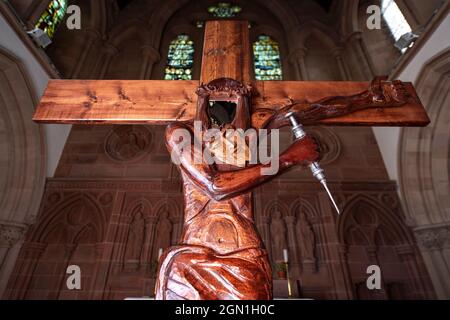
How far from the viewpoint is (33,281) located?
4539 mm

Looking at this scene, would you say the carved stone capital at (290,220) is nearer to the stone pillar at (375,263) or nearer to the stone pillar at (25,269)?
the stone pillar at (375,263)

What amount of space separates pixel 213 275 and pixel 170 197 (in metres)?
4.27

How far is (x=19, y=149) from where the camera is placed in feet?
16.4

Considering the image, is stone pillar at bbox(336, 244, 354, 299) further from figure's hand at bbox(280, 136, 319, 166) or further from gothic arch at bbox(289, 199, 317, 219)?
figure's hand at bbox(280, 136, 319, 166)

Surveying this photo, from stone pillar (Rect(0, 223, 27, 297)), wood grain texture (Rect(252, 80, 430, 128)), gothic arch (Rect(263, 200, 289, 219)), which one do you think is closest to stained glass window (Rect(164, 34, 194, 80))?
gothic arch (Rect(263, 200, 289, 219))


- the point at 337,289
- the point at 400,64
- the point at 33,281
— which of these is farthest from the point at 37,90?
the point at 400,64

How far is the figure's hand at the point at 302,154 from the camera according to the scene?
1285mm

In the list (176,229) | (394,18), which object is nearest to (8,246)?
(176,229)

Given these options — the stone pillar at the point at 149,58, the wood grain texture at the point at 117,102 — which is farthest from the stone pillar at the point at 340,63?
the wood grain texture at the point at 117,102

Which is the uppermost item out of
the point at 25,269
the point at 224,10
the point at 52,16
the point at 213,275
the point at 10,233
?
the point at 224,10

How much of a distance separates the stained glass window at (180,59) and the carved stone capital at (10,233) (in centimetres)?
503

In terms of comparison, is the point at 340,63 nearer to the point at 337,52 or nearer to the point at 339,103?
the point at 337,52
